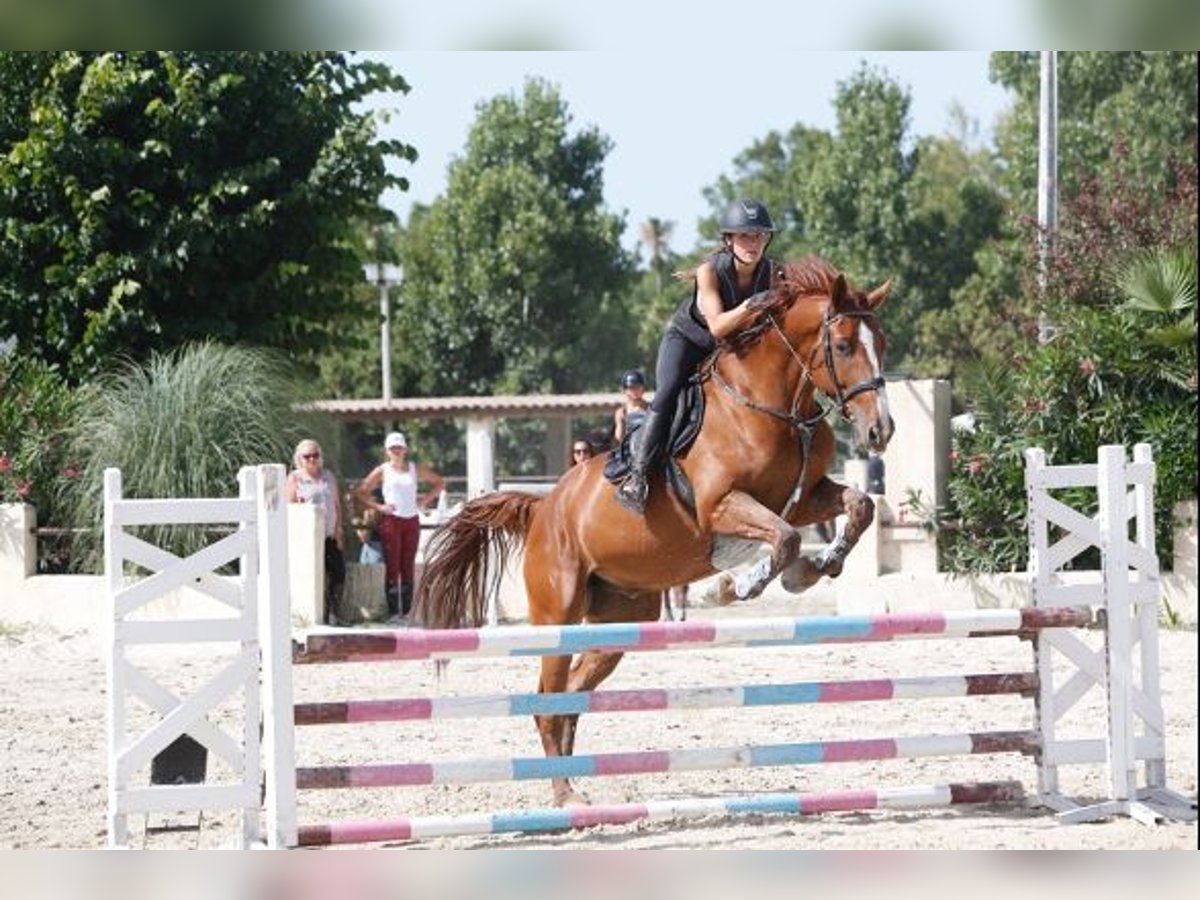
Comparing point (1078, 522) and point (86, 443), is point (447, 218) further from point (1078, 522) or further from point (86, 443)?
point (1078, 522)

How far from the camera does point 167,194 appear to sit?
1678 centimetres

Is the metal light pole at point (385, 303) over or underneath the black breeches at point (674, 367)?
over

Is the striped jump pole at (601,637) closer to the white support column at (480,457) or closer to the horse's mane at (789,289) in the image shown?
the horse's mane at (789,289)

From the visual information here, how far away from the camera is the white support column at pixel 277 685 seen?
594 cm

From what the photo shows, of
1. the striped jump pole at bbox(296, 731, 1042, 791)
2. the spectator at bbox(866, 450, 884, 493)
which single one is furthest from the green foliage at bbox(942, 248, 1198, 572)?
the striped jump pole at bbox(296, 731, 1042, 791)

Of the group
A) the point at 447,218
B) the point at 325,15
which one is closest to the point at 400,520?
the point at 325,15

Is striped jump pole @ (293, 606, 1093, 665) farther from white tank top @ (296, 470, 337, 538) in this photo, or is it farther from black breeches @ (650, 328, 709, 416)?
white tank top @ (296, 470, 337, 538)

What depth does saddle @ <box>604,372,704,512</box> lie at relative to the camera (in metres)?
7.26

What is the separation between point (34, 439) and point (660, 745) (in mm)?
8543

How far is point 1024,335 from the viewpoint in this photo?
18781 millimetres

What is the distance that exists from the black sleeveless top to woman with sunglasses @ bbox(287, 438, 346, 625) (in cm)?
640

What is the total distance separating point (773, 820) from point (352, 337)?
12.7 meters

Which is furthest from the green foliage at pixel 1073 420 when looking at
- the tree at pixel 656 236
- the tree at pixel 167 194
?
the tree at pixel 656 236

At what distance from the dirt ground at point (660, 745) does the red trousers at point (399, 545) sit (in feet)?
7.27
